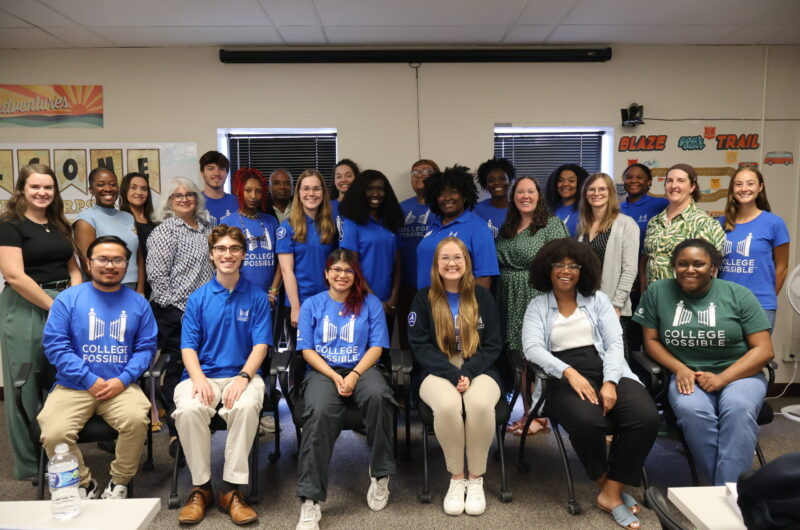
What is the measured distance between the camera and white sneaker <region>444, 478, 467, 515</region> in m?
2.42

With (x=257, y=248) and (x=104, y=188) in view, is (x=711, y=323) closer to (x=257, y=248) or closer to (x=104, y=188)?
(x=257, y=248)

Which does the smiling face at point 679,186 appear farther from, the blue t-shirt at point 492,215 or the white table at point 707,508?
the white table at point 707,508

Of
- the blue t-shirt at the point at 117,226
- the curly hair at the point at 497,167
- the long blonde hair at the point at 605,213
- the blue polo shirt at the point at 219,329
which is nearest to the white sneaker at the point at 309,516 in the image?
the blue polo shirt at the point at 219,329

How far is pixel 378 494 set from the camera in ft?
8.18

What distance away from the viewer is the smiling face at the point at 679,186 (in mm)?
3041

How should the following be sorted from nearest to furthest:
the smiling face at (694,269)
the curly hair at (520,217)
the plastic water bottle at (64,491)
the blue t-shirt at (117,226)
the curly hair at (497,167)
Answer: the plastic water bottle at (64,491)
the smiling face at (694,269)
the blue t-shirt at (117,226)
the curly hair at (520,217)
the curly hair at (497,167)

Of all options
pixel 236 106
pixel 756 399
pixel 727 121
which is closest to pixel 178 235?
pixel 236 106

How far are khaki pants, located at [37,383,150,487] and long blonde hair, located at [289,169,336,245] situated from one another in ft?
4.16

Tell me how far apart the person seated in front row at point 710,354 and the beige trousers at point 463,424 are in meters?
0.91

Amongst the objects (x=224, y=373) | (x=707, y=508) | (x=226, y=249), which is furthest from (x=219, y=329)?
(x=707, y=508)

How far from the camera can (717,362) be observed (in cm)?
254

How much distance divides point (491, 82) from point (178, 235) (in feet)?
8.84

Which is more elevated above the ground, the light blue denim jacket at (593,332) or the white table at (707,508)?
the light blue denim jacket at (593,332)

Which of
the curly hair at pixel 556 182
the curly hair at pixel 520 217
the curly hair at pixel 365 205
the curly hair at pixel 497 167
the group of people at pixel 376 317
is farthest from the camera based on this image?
the curly hair at pixel 497 167
